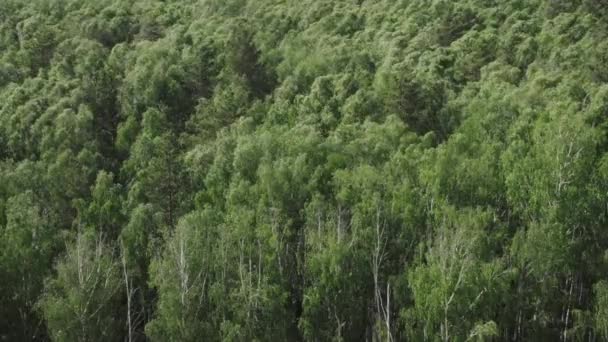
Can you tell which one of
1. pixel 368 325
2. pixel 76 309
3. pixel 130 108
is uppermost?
pixel 130 108

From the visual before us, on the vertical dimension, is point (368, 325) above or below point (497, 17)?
below

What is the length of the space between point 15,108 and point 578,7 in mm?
52137

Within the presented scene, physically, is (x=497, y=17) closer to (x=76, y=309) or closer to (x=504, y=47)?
(x=504, y=47)

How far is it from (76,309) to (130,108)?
92.0ft

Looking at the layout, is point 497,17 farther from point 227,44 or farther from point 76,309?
point 76,309

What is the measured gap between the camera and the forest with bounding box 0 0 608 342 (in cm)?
3828

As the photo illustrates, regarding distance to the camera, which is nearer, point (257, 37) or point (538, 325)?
point (538, 325)

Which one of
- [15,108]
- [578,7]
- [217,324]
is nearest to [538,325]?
[217,324]

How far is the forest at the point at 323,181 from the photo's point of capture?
1507 inches

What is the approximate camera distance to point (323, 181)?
46.5 metres

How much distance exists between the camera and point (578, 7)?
57438 millimetres

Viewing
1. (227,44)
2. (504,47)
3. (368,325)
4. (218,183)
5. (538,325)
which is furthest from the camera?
(227,44)

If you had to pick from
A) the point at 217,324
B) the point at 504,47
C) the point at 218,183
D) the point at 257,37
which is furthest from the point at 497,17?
the point at 217,324

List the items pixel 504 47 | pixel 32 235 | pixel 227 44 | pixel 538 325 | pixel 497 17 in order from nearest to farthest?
pixel 538 325
pixel 32 235
pixel 504 47
pixel 497 17
pixel 227 44
